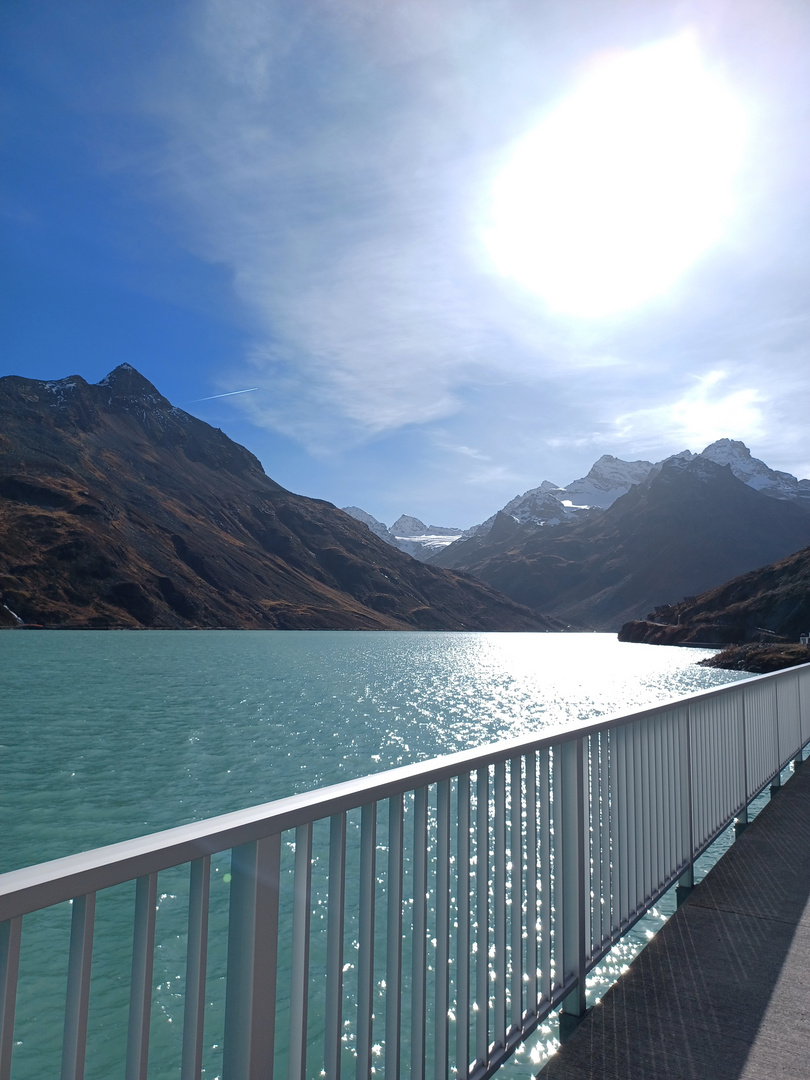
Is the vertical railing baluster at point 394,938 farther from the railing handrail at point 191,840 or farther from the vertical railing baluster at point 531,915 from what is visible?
the vertical railing baluster at point 531,915

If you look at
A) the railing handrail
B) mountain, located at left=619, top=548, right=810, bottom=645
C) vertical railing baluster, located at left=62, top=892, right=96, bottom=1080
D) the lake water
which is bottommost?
the lake water

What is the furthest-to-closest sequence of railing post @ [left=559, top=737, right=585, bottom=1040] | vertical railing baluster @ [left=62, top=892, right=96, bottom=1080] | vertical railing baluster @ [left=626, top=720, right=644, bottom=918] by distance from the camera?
1. vertical railing baluster @ [left=626, top=720, right=644, bottom=918]
2. railing post @ [left=559, top=737, right=585, bottom=1040]
3. vertical railing baluster @ [left=62, top=892, right=96, bottom=1080]

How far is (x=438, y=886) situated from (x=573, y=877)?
3.52 ft

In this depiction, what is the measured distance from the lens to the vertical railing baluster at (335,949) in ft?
6.72

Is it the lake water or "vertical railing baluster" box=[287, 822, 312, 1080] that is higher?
"vertical railing baluster" box=[287, 822, 312, 1080]

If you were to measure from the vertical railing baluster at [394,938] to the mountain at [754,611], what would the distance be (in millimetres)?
82424

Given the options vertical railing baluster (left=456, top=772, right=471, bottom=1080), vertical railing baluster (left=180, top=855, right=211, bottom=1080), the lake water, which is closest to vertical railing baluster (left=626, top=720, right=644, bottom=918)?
vertical railing baluster (left=456, top=772, right=471, bottom=1080)

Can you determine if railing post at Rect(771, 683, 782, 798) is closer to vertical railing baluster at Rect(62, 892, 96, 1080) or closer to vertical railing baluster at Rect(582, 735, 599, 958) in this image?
vertical railing baluster at Rect(582, 735, 599, 958)

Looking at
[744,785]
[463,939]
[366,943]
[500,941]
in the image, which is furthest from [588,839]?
[744,785]

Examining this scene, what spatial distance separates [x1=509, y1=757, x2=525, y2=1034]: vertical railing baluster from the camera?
283 centimetres

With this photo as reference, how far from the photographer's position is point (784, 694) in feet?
25.2

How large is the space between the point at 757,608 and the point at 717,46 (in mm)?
83575

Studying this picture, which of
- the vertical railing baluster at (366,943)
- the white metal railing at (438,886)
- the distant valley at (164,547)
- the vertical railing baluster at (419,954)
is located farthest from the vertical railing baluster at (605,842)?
the distant valley at (164,547)

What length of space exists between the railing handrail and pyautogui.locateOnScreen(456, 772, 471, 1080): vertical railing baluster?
0.53ft
